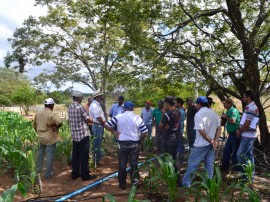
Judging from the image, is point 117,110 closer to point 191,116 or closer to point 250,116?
point 191,116

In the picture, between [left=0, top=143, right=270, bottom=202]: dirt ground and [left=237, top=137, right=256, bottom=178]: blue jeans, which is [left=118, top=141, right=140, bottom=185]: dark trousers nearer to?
[left=0, top=143, right=270, bottom=202]: dirt ground

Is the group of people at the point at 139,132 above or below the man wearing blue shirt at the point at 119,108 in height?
below

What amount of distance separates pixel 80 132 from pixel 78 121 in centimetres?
20

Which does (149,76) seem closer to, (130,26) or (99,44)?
(130,26)

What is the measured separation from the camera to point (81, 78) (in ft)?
54.4

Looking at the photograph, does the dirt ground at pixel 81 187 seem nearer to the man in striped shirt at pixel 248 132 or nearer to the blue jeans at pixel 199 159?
the blue jeans at pixel 199 159

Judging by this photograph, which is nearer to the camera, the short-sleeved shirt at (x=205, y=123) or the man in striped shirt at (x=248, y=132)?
the short-sleeved shirt at (x=205, y=123)

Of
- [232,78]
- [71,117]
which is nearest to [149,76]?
[232,78]

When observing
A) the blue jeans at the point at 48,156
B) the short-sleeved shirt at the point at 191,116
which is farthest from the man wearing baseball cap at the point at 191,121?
the blue jeans at the point at 48,156

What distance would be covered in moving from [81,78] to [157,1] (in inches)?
422

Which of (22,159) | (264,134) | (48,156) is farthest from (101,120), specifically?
(264,134)

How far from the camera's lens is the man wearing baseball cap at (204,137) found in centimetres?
442

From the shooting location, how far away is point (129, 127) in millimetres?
4695

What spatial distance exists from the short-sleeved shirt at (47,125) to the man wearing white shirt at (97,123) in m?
0.77
